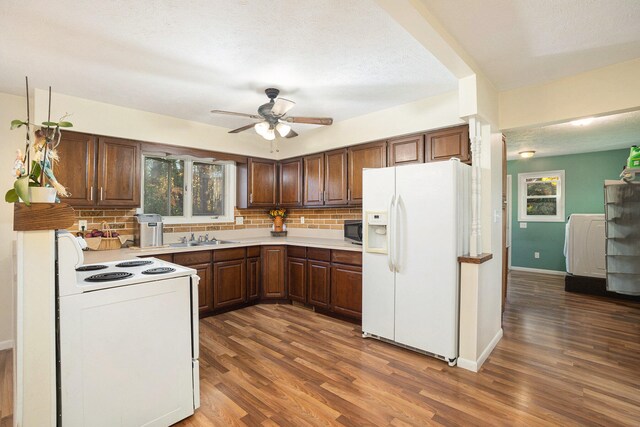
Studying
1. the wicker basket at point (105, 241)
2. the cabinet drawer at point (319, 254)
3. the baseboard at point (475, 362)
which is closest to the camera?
the baseboard at point (475, 362)

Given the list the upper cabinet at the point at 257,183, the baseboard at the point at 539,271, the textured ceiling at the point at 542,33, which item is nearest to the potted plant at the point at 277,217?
the upper cabinet at the point at 257,183

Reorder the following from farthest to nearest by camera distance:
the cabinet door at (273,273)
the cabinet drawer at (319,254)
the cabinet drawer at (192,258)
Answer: the cabinet door at (273,273) < the cabinet drawer at (319,254) < the cabinet drawer at (192,258)

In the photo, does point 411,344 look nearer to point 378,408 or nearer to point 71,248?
point 378,408

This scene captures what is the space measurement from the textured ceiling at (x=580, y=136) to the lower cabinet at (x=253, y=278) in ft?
11.0

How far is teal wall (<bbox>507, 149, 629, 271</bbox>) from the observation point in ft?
17.9

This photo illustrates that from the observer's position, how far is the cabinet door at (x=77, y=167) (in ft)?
10.0

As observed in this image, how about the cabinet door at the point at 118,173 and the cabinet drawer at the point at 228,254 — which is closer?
the cabinet door at the point at 118,173

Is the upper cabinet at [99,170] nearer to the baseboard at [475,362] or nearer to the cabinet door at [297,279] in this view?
the cabinet door at [297,279]

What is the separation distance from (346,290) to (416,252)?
3.53 ft

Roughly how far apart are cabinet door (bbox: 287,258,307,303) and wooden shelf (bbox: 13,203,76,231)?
2777 millimetres

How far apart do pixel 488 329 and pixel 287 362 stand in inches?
70.5

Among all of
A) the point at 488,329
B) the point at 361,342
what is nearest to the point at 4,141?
the point at 361,342

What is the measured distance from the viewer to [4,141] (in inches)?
117

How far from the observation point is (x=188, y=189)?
423 centimetres
